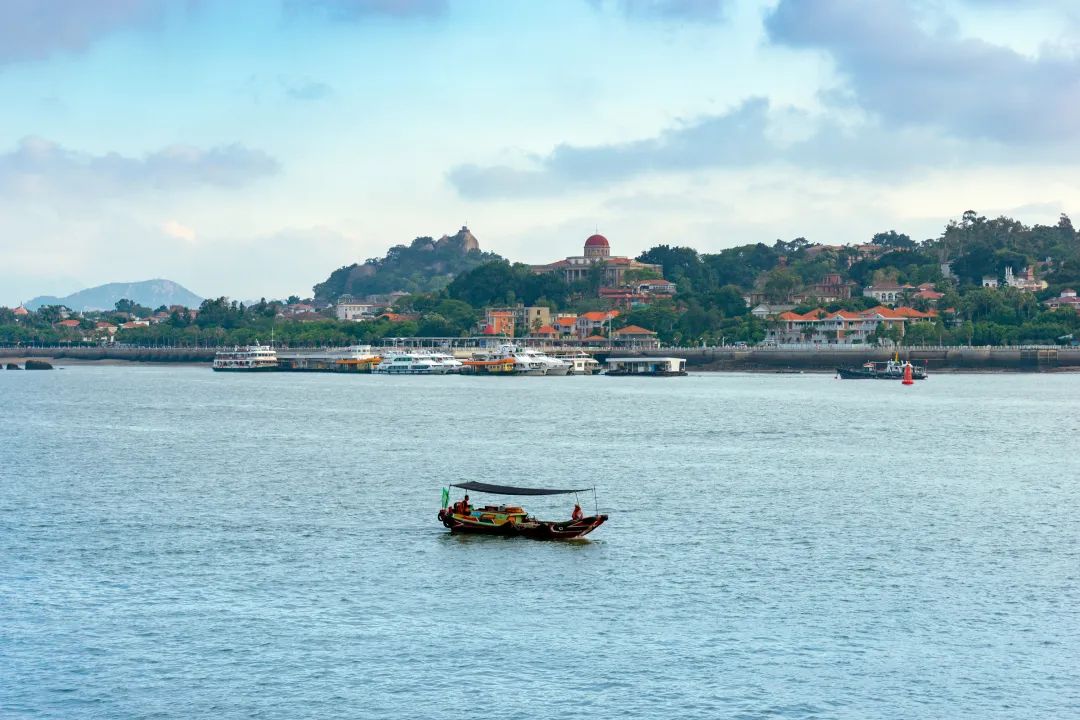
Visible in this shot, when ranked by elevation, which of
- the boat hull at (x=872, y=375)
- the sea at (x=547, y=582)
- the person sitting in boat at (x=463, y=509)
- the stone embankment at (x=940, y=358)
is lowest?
the sea at (x=547, y=582)

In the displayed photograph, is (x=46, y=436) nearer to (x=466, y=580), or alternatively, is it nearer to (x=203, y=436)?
(x=203, y=436)

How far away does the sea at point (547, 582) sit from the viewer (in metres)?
30.7

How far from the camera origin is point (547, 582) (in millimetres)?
40625

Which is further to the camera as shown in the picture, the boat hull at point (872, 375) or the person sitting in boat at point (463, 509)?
the boat hull at point (872, 375)

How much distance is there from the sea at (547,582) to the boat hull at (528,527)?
0.76 metres

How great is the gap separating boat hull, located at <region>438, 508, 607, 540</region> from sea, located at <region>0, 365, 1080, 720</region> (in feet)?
2.49

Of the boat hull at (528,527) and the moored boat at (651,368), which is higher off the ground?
the moored boat at (651,368)

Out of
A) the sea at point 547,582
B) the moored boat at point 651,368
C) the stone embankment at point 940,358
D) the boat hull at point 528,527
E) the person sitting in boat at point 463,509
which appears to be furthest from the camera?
the moored boat at point 651,368

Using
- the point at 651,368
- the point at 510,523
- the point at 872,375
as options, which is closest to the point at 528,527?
the point at 510,523

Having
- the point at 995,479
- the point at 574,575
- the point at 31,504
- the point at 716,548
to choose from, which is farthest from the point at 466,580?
the point at 995,479

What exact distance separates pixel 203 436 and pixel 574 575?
165 feet

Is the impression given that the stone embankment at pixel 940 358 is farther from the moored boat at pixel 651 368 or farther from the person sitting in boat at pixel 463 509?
the person sitting in boat at pixel 463 509

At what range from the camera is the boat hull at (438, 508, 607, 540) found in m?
46.8

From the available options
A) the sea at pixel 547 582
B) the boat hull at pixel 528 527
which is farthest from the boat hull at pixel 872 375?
the boat hull at pixel 528 527
